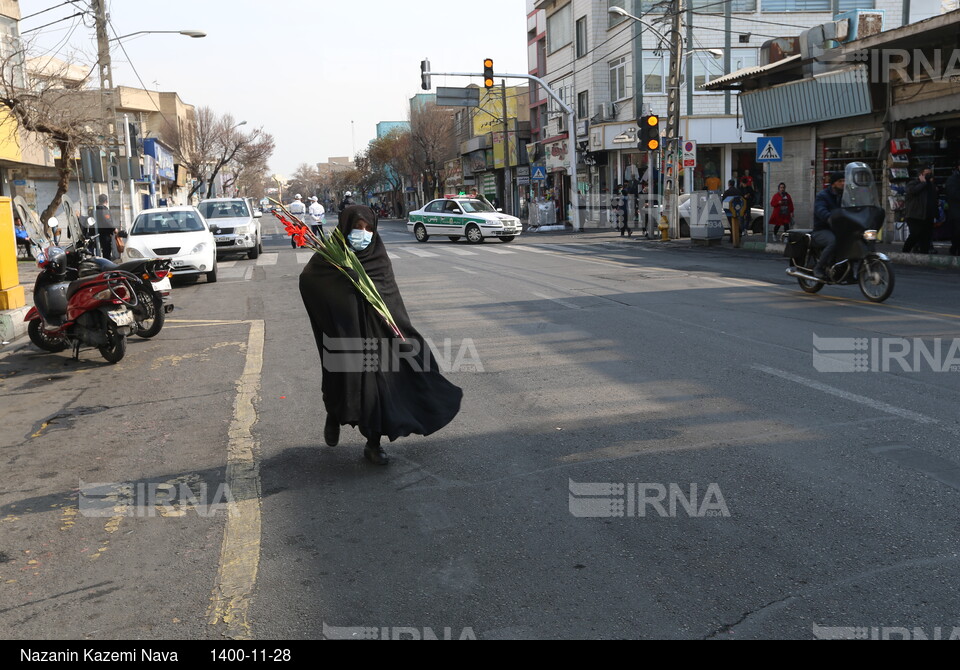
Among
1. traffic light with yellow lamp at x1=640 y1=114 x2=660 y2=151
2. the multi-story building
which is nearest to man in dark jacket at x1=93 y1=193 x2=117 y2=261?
traffic light with yellow lamp at x1=640 y1=114 x2=660 y2=151

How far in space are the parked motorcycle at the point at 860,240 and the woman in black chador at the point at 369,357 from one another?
8.31 m

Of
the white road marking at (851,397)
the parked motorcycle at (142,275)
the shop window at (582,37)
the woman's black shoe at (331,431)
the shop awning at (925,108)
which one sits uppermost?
the shop window at (582,37)

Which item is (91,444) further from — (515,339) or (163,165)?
(163,165)

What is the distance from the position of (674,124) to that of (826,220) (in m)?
14.7

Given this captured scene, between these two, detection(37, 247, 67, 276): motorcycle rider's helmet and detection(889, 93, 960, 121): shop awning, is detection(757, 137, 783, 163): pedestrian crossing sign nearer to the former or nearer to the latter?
detection(889, 93, 960, 121): shop awning

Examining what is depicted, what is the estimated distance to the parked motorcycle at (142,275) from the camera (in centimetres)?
1026

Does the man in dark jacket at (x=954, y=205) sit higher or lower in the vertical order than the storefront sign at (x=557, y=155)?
lower

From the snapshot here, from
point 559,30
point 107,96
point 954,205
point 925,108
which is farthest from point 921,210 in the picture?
point 559,30

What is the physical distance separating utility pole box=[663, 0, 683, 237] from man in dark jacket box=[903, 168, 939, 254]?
907 cm

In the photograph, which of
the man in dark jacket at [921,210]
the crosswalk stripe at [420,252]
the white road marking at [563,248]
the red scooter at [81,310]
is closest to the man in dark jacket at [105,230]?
the crosswalk stripe at [420,252]

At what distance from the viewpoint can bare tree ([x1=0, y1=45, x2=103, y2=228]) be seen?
23.4 meters

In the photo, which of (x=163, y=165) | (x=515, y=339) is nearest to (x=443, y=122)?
(x=163, y=165)

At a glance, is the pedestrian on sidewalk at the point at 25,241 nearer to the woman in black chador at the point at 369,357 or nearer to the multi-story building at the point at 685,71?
the multi-story building at the point at 685,71

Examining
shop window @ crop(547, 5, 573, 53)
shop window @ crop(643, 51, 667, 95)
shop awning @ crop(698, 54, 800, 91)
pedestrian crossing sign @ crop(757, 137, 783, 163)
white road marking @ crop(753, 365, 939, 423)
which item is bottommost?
white road marking @ crop(753, 365, 939, 423)
